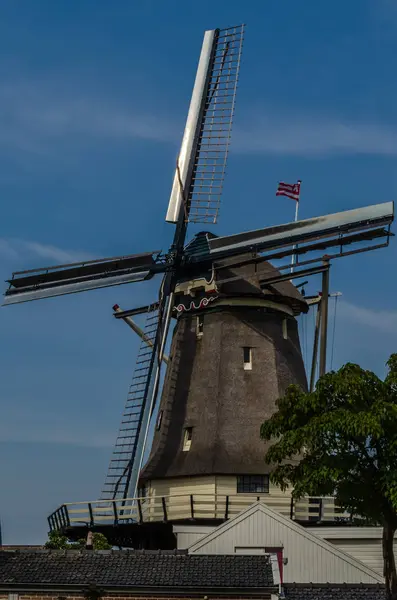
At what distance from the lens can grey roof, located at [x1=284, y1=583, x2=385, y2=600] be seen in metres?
31.3

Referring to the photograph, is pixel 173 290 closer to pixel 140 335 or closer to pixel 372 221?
pixel 140 335

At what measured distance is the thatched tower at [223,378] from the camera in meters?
42.3

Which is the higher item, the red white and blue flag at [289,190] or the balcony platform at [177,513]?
the red white and blue flag at [289,190]

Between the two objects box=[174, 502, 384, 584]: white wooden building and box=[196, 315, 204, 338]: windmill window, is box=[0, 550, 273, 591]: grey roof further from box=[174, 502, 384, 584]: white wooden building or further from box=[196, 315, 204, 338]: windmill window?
box=[196, 315, 204, 338]: windmill window

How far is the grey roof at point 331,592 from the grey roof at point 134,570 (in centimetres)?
102

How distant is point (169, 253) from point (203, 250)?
1.43 metres

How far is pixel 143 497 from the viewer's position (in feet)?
141

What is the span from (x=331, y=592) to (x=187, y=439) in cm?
1312

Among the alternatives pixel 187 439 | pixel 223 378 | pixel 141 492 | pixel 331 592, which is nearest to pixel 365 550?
pixel 187 439

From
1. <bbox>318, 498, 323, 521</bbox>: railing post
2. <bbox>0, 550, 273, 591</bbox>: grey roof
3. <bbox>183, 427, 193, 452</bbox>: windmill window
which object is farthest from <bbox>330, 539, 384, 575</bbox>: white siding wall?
<bbox>0, 550, 273, 591</bbox>: grey roof

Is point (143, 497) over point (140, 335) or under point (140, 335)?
under

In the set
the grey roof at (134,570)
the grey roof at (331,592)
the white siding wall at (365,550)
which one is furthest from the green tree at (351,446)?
the white siding wall at (365,550)

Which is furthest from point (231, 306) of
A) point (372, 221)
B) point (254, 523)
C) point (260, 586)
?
point (260, 586)

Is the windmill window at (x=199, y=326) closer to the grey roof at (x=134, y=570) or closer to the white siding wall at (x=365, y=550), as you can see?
the white siding wall at (x=365, y=550)
